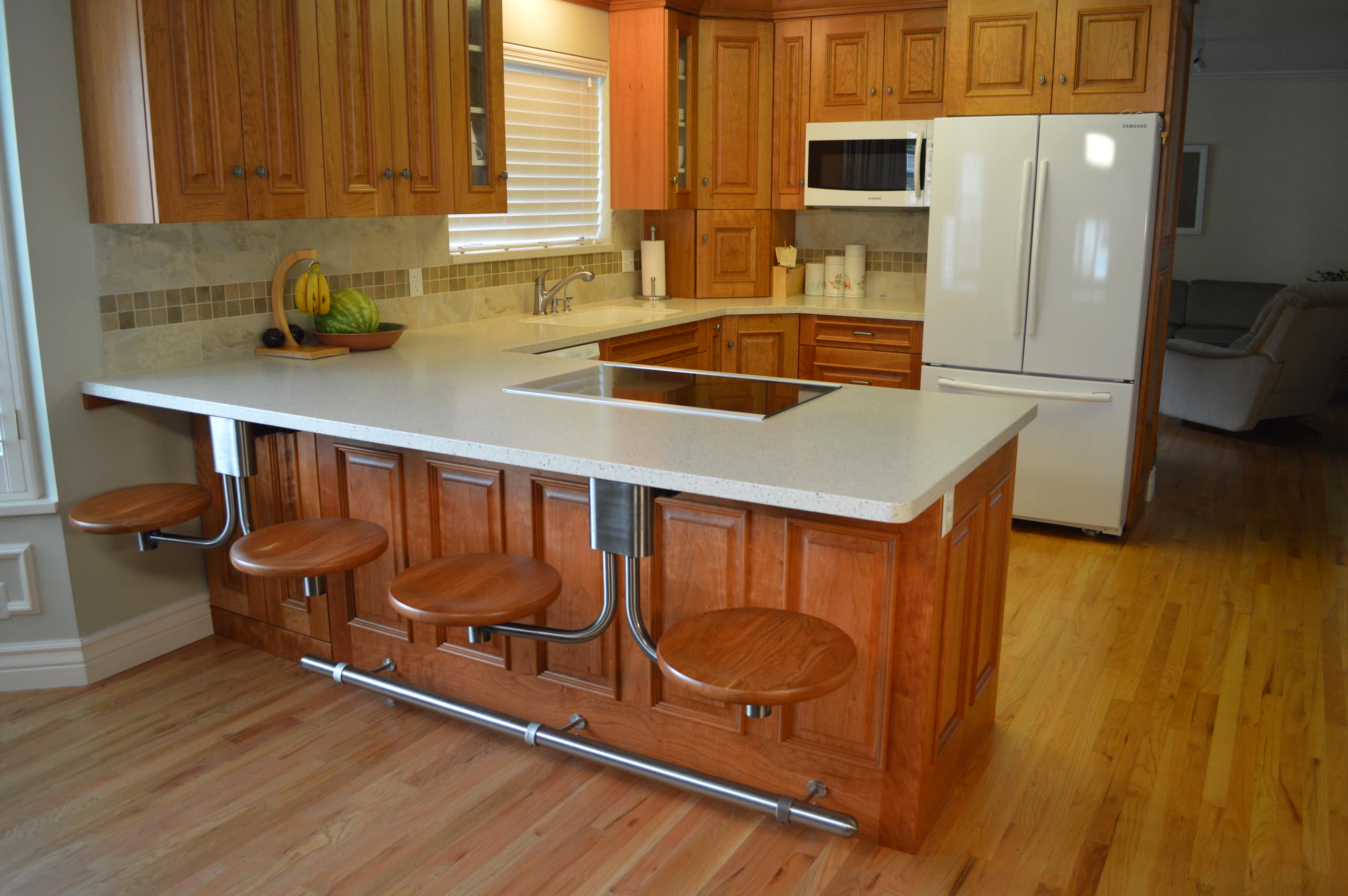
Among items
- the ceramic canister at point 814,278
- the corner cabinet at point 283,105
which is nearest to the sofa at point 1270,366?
the ceramic canister at point 814,278

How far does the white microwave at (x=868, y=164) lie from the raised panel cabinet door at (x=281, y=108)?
2.54 metres

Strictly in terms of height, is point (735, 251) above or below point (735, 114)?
below

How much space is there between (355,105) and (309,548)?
1.47 metres

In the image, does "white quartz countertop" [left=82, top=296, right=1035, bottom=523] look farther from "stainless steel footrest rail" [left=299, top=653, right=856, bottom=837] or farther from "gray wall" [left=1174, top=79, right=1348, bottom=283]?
"gray wall" [left=1174, top=79, right=1348, bottom=283]

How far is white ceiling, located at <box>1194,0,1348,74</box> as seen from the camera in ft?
19.0

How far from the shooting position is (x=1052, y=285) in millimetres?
4188

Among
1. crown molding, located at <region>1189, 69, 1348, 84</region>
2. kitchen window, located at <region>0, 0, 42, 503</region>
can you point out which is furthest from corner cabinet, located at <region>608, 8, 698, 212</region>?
crown molding, located at <region>1189, 69, 1348, 84</region>

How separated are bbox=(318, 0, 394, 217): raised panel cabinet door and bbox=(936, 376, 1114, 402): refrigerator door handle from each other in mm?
2424

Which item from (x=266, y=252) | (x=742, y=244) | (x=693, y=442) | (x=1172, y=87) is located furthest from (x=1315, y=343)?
(x=266, y=252)

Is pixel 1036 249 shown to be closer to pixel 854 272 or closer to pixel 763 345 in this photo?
pixel 854 272

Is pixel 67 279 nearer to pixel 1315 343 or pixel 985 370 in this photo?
pixel 985 370

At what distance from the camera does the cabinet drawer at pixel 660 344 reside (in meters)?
4.19

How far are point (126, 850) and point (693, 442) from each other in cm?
151

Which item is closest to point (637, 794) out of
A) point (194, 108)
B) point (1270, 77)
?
point (194, 108)
